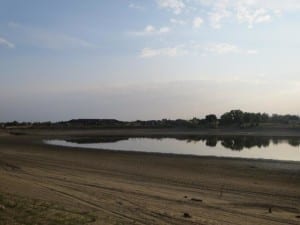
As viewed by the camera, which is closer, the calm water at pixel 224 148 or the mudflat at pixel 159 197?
the mudflat at pixel 159 197

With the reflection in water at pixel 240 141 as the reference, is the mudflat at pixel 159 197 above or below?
below

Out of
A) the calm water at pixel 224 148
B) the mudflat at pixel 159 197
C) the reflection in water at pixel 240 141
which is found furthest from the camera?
the reflection in water at pixel 240 141

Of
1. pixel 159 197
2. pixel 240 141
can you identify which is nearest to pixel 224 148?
pixel 240 141

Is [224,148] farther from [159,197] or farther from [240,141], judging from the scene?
[159,197]

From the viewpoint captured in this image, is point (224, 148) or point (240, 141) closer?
point (224, 148)

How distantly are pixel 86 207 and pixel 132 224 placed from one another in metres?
2.38

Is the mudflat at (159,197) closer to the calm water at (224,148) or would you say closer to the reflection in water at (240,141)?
the calm water at (224,148)

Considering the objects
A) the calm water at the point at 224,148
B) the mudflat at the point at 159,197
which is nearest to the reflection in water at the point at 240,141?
the calm water at the point at 224,148

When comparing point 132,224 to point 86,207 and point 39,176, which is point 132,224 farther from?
point 39,176

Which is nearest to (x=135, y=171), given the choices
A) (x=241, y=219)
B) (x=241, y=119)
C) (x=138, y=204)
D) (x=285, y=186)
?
(x=285, y=186)

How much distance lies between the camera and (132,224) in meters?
9.99

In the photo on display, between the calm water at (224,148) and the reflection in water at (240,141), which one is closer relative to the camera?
the calm water at (224,148)

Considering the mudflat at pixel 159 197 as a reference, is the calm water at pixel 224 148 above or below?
above

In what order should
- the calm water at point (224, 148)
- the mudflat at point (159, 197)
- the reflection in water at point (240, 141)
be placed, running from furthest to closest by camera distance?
the reflection in water at point (240, 141) < the calm water at point (224, 148) < the mudflat at point (159, 197)
